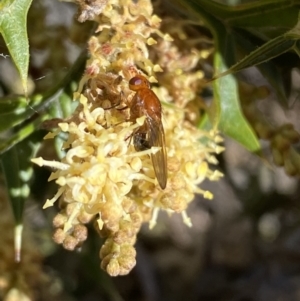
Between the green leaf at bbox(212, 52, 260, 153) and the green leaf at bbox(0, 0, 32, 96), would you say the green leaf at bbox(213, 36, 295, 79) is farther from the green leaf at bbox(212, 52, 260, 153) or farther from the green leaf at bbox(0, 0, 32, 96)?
the green leaf at bbox(0, 0, 32, 96)

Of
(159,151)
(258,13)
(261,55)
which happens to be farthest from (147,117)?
(258,13)

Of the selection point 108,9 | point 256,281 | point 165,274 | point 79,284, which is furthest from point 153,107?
point 165,274

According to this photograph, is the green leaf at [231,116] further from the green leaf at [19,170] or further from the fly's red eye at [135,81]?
the green leaf at [19,170]

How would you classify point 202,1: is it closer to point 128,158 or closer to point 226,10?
point 226,10

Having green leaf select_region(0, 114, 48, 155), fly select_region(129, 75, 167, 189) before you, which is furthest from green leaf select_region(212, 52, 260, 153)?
green leaf select_region(0, 114, 48, 155)

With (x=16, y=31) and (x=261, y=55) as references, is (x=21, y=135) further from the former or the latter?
(x=261, y=55)

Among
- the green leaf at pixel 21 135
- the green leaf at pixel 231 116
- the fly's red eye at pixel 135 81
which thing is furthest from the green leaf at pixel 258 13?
the green leaf at pixel 21 135
